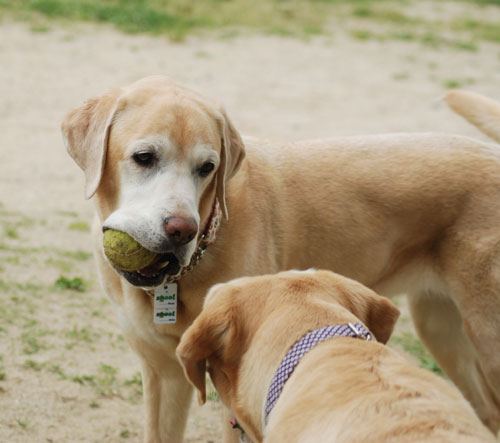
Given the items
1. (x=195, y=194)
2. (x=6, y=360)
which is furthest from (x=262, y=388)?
(x=6, y=360)

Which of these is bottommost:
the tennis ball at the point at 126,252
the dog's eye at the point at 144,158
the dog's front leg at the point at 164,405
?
the dog's front leg at the point at 164,405

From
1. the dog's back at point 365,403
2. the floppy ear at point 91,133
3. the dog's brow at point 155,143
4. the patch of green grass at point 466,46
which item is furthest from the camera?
the patch of green grass at point 466,46

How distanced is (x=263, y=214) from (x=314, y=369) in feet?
4.93

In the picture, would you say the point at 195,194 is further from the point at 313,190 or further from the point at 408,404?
the point at 408,404

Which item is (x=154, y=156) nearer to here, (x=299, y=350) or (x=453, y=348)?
(x=299, y=350)

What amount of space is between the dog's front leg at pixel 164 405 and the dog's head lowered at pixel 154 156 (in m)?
0.85

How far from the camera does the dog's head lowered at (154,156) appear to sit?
341cm

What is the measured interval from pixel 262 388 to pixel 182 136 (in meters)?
1.29

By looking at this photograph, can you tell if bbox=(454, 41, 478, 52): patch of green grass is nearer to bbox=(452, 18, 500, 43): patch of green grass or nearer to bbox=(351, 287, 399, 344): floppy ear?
bbox=(452, 18, 500, 43): patch of green grass

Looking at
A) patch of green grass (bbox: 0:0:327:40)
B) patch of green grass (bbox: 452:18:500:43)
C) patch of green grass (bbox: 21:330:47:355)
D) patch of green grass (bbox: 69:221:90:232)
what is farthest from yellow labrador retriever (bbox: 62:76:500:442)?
patch of green grass (bbox: 452:18:500:43)

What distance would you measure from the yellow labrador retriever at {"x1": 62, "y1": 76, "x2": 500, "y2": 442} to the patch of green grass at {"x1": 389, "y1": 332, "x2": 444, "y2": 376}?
2.47ft

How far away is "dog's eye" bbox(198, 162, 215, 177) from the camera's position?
3.62 metres

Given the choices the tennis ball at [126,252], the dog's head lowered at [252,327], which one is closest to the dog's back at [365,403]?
the dog's head lowered at [252,327]

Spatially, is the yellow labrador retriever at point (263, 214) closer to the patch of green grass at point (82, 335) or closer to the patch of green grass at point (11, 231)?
the patch of green grass at point (82, 335)
